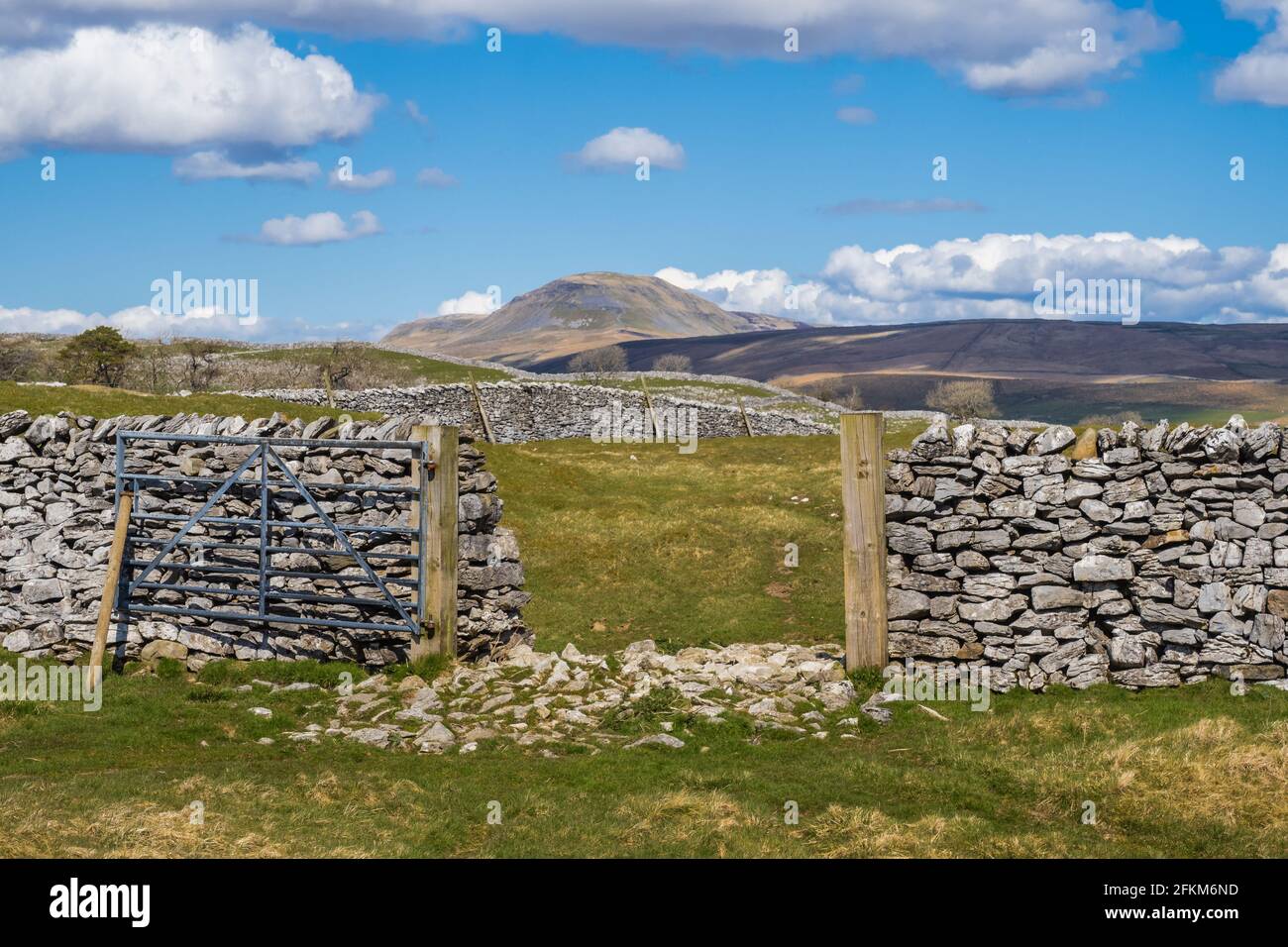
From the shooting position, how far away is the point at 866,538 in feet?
47.3

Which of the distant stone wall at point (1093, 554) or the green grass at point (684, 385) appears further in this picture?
the green grass at point (684, 385)

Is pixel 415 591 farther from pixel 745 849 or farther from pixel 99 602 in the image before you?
pixel 745 849

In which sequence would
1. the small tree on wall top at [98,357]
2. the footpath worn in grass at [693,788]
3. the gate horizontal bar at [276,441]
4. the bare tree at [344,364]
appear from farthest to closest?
the bare tree at [344,364] → the small tree on wall top at [98,357] → the gate horizontal bar at [276,441] → the footpath worn in grass at [693,788]

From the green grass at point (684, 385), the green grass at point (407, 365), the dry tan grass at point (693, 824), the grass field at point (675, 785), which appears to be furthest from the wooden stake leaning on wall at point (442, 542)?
the green grass at point (407, 365)

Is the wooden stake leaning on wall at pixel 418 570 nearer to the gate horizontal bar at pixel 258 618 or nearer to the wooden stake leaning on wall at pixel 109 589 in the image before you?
the gate horizontal bar at pixel 258 618

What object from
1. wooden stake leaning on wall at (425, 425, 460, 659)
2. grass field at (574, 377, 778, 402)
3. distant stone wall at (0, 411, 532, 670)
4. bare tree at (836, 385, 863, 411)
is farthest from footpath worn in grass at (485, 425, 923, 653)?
bare tree at (836, 385, 863, 411)

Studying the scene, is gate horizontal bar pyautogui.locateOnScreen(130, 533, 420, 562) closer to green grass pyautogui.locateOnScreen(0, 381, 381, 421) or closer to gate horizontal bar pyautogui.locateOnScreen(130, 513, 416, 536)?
gate horizontal bar pyautogui.locateOnScreen(130, 513, 416, 536)

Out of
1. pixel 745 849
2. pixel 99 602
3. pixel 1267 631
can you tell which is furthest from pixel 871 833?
pixel 99 602

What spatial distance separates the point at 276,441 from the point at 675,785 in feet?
26.4

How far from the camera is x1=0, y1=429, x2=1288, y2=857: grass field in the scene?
8930 millimetres

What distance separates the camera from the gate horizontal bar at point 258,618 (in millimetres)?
14898

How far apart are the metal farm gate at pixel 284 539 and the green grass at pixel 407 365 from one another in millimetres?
52386

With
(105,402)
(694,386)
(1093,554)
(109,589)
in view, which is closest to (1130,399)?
(694,386)

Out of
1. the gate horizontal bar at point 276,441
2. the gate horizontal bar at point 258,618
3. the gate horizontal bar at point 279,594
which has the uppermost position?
the gate horizontal bar at point 276,441
